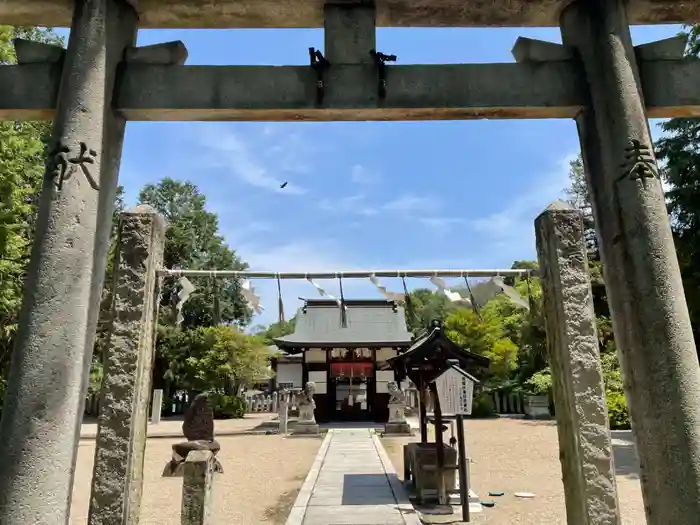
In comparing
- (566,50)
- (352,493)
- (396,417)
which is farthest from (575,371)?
(396,417)

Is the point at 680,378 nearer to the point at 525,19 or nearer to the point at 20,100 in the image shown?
the point at 525,19

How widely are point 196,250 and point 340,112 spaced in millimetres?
35557

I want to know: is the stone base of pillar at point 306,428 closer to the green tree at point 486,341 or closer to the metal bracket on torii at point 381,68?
the green tree at point 486,341

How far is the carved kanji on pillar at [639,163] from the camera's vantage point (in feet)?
11.0

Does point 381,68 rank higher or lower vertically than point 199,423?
higher

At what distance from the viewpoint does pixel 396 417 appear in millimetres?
19172

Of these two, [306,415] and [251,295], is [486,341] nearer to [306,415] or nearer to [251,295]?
[306,415]

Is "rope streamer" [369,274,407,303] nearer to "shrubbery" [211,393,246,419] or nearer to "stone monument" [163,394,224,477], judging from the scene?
"stone monument" [163,394,224,477]

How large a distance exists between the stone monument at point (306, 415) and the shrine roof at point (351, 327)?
3.51 m

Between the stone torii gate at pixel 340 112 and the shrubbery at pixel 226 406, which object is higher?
the stone torii gate at pixel 340 112

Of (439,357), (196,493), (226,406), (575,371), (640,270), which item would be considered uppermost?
(640,270)

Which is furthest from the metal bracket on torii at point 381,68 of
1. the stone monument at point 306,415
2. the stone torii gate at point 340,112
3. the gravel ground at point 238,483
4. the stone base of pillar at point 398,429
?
the stone monument at point 306,415

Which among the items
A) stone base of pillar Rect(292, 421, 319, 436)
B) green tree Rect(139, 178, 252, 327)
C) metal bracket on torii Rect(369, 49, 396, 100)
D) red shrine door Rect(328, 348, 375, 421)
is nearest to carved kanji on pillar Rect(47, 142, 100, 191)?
metal bracket on torii Rect(369, 49, 396, 100)

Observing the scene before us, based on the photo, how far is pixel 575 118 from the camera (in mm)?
3895
